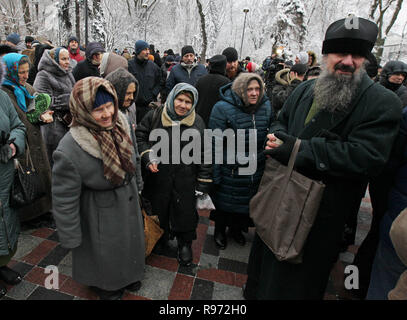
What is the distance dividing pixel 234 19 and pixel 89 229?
40.7 meters

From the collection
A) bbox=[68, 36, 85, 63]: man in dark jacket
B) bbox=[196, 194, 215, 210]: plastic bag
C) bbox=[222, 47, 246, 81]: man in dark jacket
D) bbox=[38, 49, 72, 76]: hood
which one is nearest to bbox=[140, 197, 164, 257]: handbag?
bbox=[196, 194, 215, 210]: plastic bag

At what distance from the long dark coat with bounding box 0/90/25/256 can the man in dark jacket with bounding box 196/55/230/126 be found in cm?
238

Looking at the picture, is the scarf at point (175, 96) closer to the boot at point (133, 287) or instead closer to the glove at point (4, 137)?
the glove at point (4, 137)

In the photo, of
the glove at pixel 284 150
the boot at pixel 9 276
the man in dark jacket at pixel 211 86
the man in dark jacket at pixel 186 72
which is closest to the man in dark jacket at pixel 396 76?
the man in dark jacket at pixel 211 86

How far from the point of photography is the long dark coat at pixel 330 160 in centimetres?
157

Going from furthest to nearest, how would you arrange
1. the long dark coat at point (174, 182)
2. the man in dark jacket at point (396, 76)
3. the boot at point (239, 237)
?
the man in dark jacket at point (396, 76), the boot at point (239, 237), the long dark coat at point (174, 182)

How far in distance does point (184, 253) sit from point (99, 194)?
1289 mm

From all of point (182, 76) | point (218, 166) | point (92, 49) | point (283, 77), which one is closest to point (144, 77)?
point (182, 76)

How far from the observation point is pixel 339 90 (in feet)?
5.56

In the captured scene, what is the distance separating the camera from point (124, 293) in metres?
2.46

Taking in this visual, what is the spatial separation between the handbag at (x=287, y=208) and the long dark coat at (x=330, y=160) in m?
0.12
